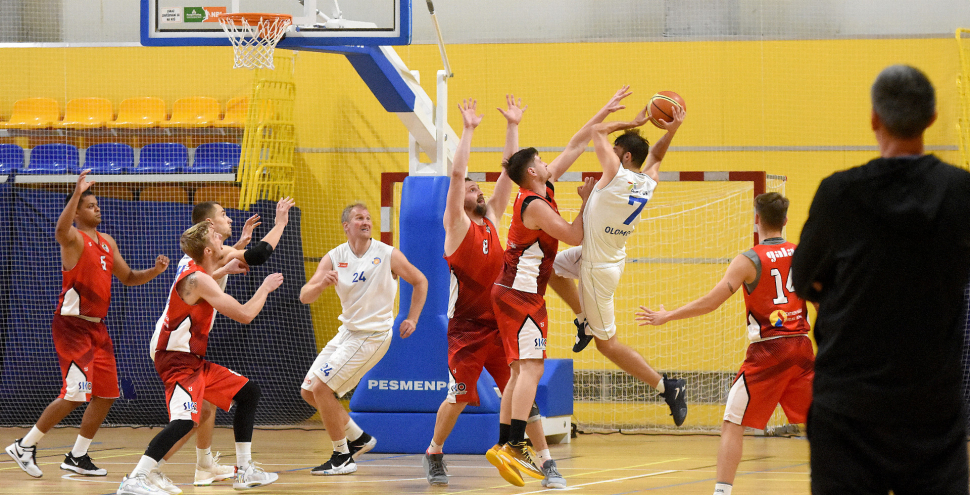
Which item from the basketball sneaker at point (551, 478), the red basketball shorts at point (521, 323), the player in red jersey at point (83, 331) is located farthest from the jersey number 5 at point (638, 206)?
the player in red jersey at point (83, 331)

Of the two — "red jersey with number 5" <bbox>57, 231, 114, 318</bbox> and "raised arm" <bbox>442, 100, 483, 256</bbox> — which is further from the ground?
"raised arm" <bbox>442, 100, 483, 256</bbox>

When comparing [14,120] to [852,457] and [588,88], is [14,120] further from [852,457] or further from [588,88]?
[852,457]

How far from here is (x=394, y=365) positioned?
7.82m

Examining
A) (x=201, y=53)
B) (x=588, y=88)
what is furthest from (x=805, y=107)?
(x=201, y=53)

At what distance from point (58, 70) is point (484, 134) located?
5394 millimetres

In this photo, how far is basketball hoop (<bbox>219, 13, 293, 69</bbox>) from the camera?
23.8ft

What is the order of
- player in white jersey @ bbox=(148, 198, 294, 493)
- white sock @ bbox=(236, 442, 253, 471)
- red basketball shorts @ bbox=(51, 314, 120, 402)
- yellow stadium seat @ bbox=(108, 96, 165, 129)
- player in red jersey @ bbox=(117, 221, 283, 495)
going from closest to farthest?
player in red jersey @ bbox=(117, 221, 283, 495)
white sock @ bbox=(236, 442, 253, 471)
player in white jersey @ bbox=(148, 198, 294, 493)
red basketball shorts @ bbox=(51, 314, 120, 402)
yellow stadium seat @ bbox=(108, 96, 165, 129)

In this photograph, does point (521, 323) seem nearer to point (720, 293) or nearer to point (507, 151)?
point (507, 151)

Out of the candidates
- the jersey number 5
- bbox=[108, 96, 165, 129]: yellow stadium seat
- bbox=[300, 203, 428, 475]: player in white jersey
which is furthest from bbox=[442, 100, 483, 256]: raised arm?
bbox=[108, 96, 165, 129]: yellow stadium seat

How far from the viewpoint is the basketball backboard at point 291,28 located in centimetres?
724

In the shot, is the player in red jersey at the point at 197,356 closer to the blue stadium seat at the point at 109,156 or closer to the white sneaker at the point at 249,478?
the white sneaker at the point at 249,478

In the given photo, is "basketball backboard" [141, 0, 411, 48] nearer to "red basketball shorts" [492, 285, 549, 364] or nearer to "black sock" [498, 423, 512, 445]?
"red basketball shorts" [492, 285, 549, 364]

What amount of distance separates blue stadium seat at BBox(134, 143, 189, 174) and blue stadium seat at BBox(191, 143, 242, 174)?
15cm

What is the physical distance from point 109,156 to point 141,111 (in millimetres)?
726
